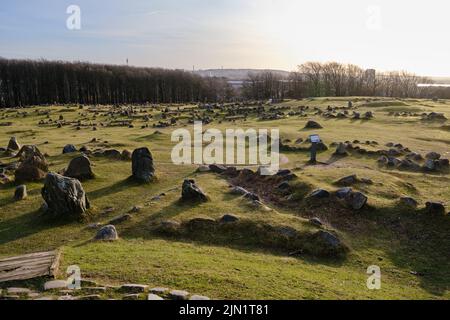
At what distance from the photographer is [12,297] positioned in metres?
9.50

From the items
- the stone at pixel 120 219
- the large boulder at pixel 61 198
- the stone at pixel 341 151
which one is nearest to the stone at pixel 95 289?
the stone at pixel 120 219

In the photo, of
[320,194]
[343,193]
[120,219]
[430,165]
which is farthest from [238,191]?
[430,165]

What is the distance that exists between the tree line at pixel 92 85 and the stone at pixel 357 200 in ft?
354

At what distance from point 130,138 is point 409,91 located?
111 m

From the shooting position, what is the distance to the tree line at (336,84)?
115188 mm

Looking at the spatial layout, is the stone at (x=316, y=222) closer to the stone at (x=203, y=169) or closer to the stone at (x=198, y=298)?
the stone at (x=198, y=298)

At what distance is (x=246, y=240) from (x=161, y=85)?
120 metres

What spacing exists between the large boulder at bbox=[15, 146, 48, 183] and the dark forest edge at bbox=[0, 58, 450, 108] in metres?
90.1

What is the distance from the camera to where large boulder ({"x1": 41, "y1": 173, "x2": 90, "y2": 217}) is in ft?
57.4

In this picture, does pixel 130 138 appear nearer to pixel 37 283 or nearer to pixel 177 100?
pixel 37 283

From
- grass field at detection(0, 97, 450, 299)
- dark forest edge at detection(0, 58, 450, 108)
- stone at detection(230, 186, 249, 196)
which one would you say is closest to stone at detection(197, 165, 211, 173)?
grass field at detection(0, 97, 450, 299)

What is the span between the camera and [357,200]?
17453mm

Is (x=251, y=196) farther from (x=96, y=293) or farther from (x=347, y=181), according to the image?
(x=96, y=293)
